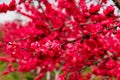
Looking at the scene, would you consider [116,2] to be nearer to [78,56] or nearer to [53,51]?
[53,51]

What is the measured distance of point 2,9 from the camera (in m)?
4.91

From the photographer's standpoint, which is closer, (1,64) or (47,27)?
(47,27)

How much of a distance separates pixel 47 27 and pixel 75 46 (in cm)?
362

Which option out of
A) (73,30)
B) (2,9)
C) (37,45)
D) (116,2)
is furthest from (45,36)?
(37,45)

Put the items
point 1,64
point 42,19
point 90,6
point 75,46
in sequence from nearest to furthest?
1. point 75,46
2. point 90,6
3. point 42,19
4. point 1,64

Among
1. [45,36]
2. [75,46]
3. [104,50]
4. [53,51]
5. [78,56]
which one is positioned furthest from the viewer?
[45,36]

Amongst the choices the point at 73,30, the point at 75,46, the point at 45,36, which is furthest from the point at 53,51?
the point at 45,36

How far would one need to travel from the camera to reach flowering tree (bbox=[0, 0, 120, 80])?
13.1ft

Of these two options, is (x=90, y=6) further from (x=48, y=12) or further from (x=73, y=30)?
(x=48, y=12)

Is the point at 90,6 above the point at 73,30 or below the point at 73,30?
below

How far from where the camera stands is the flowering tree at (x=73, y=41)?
3.99 m

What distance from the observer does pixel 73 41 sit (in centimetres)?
434

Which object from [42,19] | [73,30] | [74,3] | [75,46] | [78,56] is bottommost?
[75,46]

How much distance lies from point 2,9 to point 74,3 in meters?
3.00
